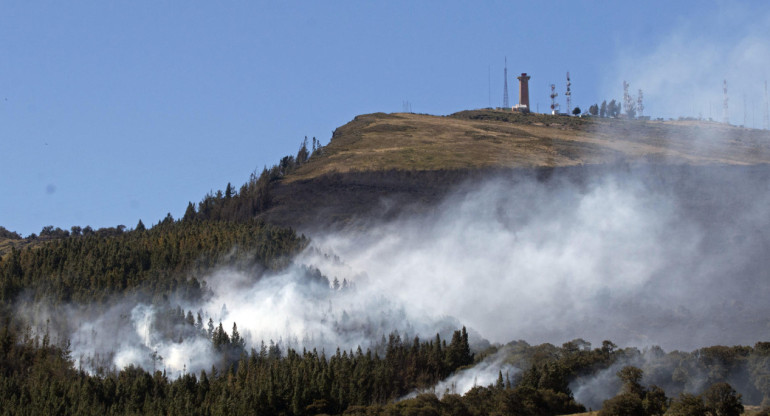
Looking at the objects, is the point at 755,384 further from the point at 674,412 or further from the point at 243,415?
the point at 243,415

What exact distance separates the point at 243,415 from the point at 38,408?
4723 cm

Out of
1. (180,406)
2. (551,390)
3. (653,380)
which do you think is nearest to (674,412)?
(551,390)

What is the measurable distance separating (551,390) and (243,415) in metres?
59.6

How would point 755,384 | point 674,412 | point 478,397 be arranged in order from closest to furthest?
point 674,412
point 478,397
point 755,384

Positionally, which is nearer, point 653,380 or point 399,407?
point 399,407

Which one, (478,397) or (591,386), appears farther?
(591,386)

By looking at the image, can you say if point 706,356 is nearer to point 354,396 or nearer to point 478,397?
point 478,397

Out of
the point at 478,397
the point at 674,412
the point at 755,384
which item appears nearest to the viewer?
the point at 674,412

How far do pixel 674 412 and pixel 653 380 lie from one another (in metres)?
47.7

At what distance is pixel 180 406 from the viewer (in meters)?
192

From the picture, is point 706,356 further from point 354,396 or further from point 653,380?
point 354,396

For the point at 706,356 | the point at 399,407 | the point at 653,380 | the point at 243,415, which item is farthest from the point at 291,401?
the point at 706,356

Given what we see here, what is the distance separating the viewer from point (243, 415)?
7185 inches

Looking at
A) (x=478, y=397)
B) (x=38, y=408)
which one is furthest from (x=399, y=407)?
(x=38, y=408)
